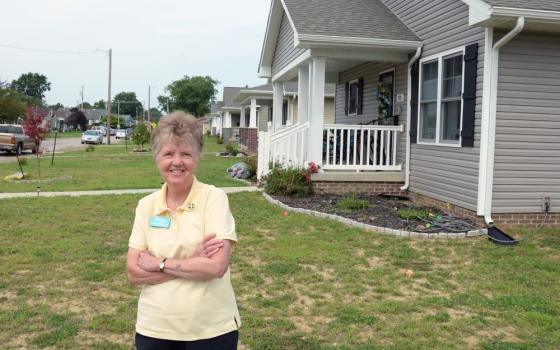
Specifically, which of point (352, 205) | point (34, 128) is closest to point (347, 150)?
point (352, 205)

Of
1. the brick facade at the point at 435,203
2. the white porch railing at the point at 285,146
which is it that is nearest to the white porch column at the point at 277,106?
the white porch railing at the point at 285,146

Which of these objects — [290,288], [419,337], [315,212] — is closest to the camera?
[419,337]

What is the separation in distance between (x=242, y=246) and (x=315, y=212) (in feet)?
7.47

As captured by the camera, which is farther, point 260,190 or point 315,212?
point 260,190

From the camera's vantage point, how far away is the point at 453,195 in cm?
891

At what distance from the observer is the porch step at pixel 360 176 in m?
10.7

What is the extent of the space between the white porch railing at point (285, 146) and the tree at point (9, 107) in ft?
152

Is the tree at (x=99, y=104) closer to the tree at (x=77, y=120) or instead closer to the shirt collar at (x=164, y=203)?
the tree at (x=77, y=120)

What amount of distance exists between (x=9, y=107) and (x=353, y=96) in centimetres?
4598

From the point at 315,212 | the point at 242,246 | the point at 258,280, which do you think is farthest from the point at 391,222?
the point at 258,280

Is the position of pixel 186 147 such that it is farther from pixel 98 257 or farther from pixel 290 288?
pixel 98 257

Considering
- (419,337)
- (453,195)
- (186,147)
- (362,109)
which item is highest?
(362,109)

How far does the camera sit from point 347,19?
10.9m

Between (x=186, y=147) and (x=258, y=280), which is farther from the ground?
(x=186, y=147)
